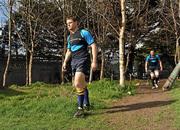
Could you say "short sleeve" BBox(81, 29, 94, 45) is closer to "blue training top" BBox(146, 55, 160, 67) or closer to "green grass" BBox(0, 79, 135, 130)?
"green grass" BBox(0, 79, 135, 130)

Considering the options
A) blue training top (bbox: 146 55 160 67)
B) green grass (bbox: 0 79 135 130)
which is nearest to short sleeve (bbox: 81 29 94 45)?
green grass (bbox: 0 79 135 130)

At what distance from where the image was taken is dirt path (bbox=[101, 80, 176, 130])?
8329 mm

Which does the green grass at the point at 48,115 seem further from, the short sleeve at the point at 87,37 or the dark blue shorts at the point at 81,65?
the short sleeve at the point at 87,37

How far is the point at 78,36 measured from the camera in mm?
9383

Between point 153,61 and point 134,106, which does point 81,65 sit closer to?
point 134,106

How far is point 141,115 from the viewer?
30.7ft

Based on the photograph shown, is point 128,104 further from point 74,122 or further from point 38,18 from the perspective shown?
point 38,18

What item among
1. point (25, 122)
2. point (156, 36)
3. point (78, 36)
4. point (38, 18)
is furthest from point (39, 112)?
point (156, 36)

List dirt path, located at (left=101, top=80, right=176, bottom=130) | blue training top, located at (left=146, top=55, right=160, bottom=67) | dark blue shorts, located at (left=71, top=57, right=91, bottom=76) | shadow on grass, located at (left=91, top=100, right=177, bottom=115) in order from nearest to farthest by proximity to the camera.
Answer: dirt path, located at (left=101, top=80, right=176, bottom=130), dark blue shorts, located at (left=71, top=57, right=91, bottom=76), shadow on grass, located at (left=91, top=100, right=177, bottom=115), blue training top, located at (left=146, top=55, right=160, bottom=67)

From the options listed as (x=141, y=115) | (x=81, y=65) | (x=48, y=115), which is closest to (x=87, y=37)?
(x=81, y=65)

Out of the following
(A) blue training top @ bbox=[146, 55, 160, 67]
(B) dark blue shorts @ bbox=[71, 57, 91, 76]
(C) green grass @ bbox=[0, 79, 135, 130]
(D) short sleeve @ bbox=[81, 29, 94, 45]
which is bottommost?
(C) green grass @ bbox=[0, 79, 135, 130]

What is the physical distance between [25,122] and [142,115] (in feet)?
7.73

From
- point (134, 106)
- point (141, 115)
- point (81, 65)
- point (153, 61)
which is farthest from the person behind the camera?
point (153, 61)

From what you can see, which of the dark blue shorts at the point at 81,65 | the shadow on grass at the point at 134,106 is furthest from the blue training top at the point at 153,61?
the dark blue shorts at the point at 81,65
